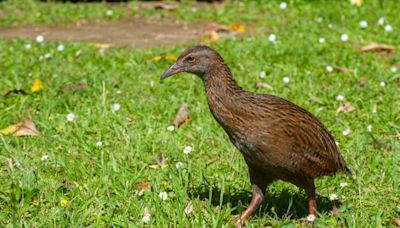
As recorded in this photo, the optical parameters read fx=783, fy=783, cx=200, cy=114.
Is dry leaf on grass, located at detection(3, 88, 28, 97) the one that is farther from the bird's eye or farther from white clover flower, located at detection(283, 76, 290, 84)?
the bird's eye

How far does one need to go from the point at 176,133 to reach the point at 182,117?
313 mm

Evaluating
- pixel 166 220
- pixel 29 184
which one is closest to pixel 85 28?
pixel 29 184

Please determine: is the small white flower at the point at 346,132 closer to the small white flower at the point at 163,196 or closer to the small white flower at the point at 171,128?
the small white flower at the point at 171,128

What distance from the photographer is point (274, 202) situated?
5.57 metres

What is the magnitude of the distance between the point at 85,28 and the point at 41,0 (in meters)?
1.53

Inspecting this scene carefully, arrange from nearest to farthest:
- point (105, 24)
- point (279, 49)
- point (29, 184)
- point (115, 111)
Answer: point (29, 184), point (115, 111), point (279, 49), point (105, 24)

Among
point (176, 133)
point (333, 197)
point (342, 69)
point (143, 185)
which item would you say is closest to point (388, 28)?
point (342, 69)

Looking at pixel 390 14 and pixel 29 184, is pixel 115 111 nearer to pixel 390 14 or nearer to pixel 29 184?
pixel 29 184

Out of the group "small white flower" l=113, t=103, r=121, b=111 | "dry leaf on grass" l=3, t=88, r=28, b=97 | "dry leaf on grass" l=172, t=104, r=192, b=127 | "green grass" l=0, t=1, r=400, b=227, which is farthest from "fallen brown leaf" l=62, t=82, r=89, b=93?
"dry leaf on grass" l=172, t=104, r=192, b=127

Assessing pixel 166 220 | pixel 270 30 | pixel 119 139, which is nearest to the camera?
pixel 166 220

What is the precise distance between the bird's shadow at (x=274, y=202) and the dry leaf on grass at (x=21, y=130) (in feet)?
5.77

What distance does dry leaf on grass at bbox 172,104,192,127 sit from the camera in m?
6.97

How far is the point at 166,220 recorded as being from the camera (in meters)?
5.08

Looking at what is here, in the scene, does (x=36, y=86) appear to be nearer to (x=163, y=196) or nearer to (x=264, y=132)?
(x=163, y=196)
